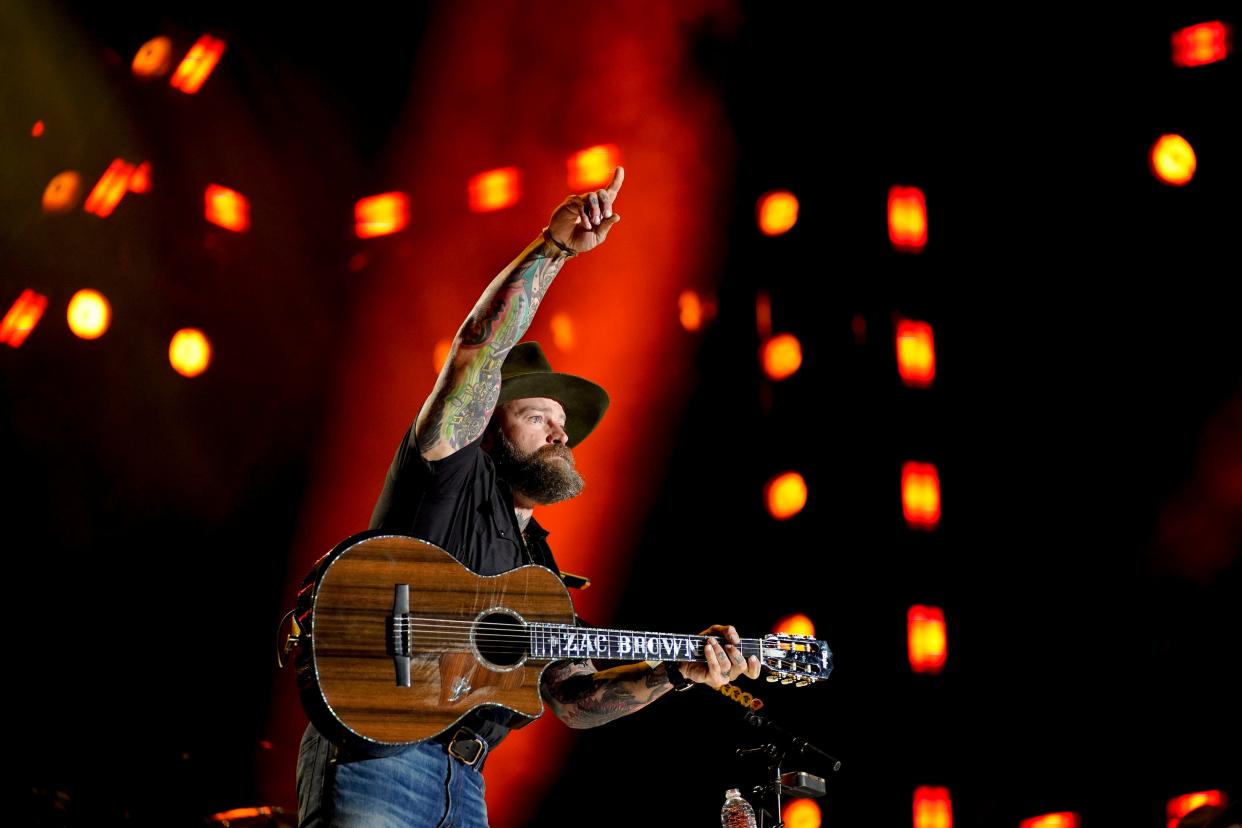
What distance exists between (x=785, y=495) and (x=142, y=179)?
3110 mm

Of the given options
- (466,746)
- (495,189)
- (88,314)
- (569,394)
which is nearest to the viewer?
(466,746)

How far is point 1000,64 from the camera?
18.1 feet

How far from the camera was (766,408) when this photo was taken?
5.39 meters

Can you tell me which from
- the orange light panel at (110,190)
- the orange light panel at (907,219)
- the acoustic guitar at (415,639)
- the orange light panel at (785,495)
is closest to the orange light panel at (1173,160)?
the orange light panel at (907,219)

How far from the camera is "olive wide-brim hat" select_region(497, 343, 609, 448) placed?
3.83 meters

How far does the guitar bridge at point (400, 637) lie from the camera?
2.73 metres

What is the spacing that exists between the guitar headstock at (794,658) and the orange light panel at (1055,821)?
5.10 feet

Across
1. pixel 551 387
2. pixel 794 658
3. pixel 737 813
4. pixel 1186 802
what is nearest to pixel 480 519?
pixel 551 387

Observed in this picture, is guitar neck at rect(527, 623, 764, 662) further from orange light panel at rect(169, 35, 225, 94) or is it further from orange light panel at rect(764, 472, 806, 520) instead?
orange light panel at rect(169, 35, 225, 94)

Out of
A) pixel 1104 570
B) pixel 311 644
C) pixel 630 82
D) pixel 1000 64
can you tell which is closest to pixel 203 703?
pixel 311 644

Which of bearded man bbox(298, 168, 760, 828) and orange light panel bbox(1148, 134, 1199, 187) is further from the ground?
orange light panel bbox(1148, 134, 1199, 187)

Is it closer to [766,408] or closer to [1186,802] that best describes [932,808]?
[1186,802]

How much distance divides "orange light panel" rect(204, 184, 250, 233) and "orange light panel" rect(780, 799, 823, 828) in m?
3.41

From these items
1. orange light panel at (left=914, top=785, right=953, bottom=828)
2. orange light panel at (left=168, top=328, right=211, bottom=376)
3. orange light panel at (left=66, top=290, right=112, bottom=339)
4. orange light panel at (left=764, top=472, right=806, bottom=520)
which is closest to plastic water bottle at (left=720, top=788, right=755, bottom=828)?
orange light panel at (left=914, top=785, right=953, bottom=828)
